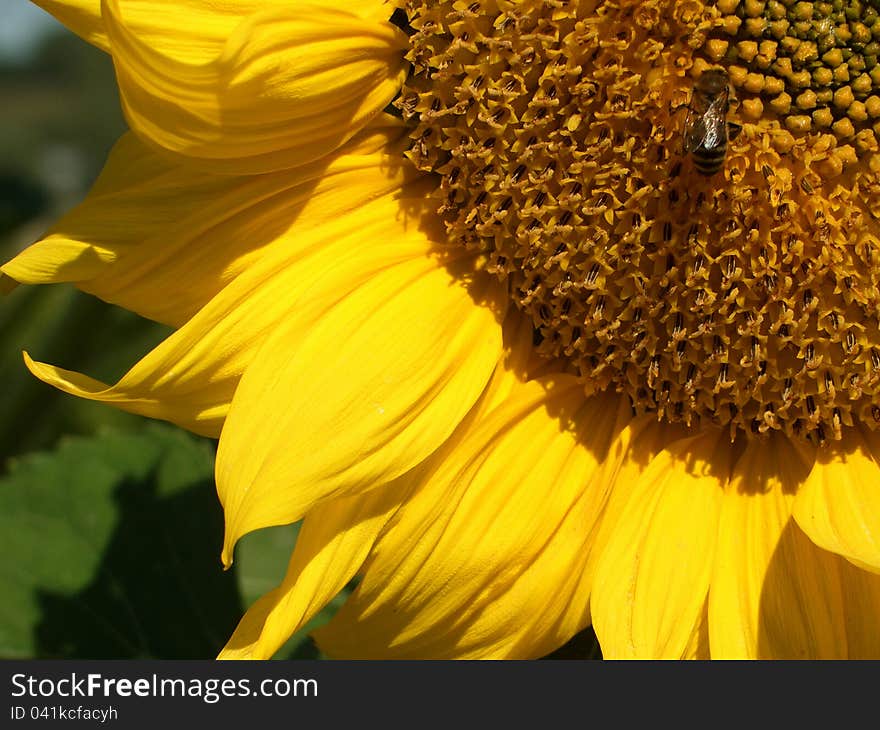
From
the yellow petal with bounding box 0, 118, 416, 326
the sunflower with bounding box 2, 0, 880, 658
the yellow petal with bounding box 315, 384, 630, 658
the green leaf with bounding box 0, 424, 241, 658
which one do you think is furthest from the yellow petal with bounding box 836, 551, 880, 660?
the green leaf with bounding box 0, 424, 241, 658

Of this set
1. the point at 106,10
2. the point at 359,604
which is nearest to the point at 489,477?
the point at 359,604

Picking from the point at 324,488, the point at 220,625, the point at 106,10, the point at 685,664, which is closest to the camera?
the point at 106,10

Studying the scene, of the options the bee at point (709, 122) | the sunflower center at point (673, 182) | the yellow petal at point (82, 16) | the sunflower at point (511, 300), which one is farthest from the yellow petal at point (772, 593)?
the yellow petal at point (82, 16)

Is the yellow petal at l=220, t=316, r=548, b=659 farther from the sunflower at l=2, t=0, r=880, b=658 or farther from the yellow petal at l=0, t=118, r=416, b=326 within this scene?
the yellow petal at l=0, t=118, r=416, b=326

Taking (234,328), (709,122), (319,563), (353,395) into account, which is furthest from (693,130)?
(319,563)

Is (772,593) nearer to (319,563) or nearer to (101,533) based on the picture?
(319,563)

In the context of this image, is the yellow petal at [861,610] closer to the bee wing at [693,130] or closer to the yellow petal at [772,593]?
the yellow petal at [772,593]

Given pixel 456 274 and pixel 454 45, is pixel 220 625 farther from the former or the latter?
pixel 454 45
